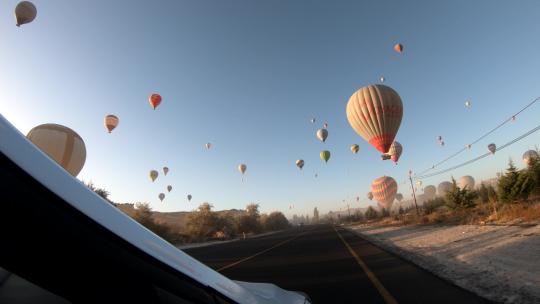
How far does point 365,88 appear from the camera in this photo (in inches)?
1110

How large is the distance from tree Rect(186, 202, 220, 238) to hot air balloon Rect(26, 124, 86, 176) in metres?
43.6

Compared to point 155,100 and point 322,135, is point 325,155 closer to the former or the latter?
point 322,135

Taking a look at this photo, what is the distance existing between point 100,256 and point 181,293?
0.38 meters

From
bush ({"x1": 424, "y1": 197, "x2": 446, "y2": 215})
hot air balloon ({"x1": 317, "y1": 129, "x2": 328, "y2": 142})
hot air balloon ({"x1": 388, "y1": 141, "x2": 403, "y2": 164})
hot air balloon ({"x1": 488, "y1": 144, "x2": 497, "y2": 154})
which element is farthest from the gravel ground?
hot air balloon ({"x1": 488, "y1": 144, "x2": 497, "y2": 154})

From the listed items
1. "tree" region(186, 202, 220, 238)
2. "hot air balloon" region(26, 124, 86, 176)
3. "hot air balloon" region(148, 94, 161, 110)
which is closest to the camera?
"hot air balloon" region(26, 124, 86, 176)

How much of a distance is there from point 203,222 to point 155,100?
132ft

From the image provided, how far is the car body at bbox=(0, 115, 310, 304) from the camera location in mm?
1023

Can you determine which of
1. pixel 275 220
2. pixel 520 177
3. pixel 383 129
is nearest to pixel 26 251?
pixel 383 129

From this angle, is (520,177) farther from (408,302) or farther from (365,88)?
(408,302)

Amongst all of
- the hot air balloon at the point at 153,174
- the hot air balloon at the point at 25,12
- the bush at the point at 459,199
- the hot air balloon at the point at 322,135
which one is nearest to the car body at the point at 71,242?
the hot air balloon at the point at 25,12

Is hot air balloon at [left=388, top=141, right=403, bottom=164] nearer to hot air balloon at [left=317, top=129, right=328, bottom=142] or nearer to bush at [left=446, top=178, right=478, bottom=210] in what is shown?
bush at [left=446, top=178, right=478, bottom=210]

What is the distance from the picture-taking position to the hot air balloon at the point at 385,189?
62906 millimetres

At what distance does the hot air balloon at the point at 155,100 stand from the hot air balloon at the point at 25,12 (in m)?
9.32

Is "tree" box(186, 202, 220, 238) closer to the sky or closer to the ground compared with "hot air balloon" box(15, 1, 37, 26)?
closer to the ground
